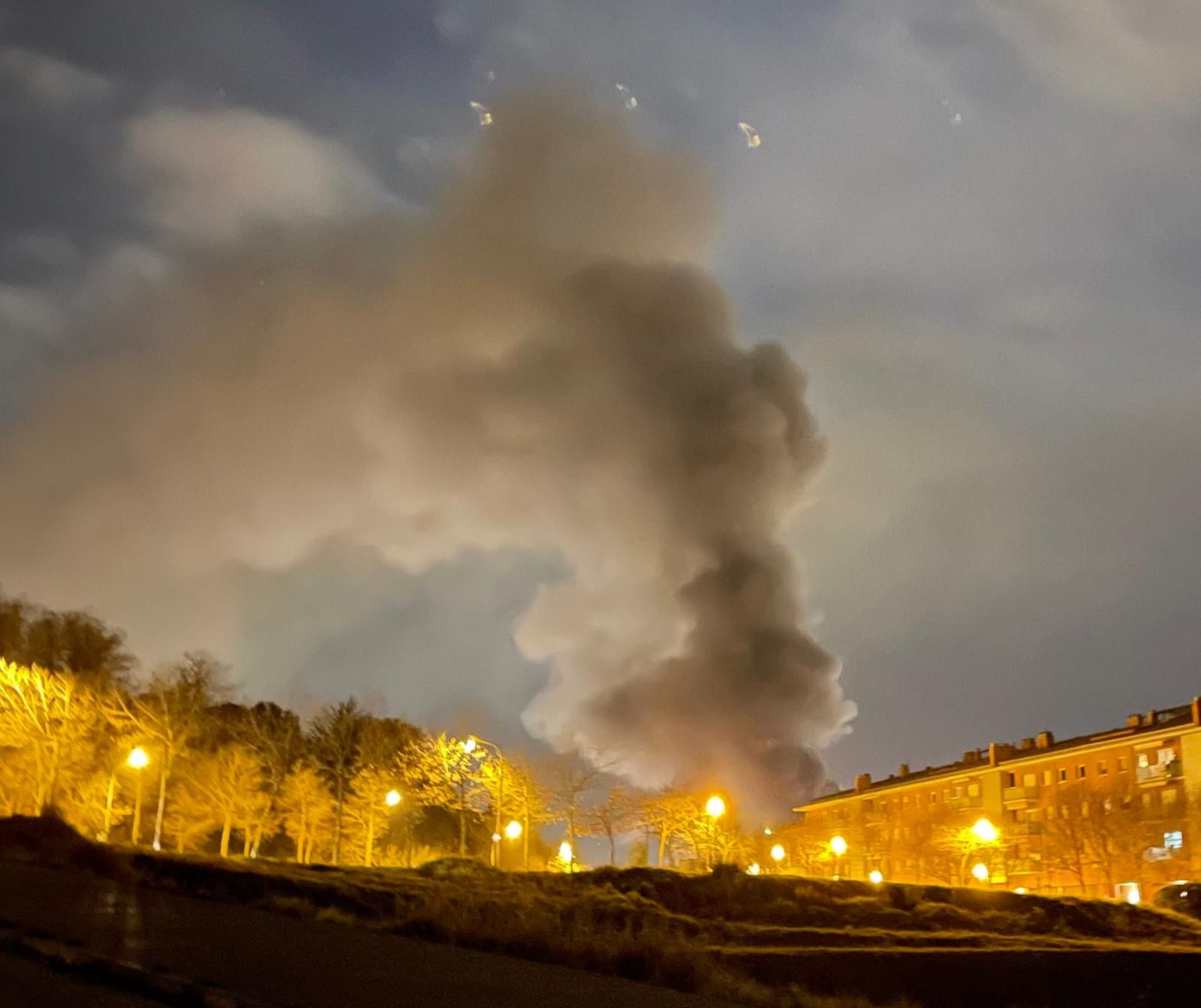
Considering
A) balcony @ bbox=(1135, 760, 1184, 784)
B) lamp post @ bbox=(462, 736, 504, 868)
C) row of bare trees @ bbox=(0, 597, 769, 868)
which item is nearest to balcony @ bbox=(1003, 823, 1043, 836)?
balcony @ bbox=(1135, 760, 1184, 784)

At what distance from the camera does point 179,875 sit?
83.3 feet

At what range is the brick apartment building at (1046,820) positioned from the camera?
6650 cm

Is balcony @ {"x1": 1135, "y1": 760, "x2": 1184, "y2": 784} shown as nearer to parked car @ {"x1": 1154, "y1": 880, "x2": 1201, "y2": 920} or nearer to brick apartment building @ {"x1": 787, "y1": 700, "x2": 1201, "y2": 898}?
brick apartment building @ {"x1": 787, "y1": 700, "x2": 1201, "y2": 898}

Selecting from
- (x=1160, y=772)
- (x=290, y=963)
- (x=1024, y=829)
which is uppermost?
(x=1160, y=772)

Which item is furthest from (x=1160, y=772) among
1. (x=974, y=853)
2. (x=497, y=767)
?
(x=497, y=767)

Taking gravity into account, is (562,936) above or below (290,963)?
above

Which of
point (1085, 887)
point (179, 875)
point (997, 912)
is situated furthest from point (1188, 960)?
point (1085, 887)

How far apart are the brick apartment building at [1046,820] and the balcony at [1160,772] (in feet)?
0.24

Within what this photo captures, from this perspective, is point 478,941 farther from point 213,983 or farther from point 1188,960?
point 1188,960

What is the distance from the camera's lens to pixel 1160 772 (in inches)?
2970

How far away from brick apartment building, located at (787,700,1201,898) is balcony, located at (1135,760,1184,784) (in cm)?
7

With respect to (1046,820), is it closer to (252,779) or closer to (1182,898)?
(1182,898)

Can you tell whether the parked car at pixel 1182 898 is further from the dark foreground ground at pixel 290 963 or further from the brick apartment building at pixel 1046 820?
the dark foreground ground at pixel 290 963

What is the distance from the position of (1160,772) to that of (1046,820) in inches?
295
